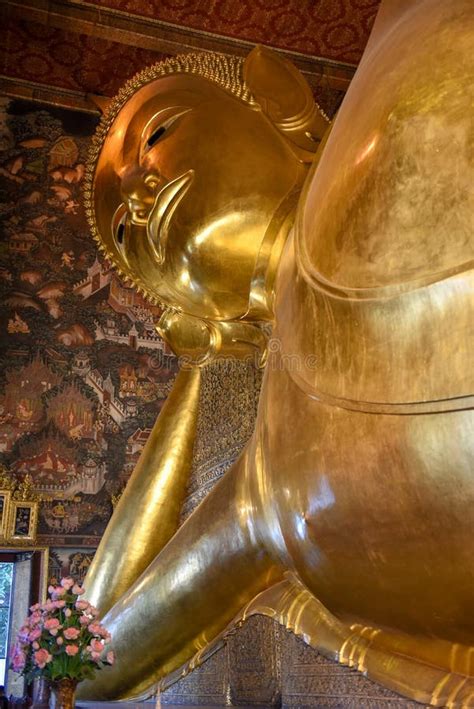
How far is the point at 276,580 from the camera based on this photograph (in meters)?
1.83

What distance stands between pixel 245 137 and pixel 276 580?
1011mm

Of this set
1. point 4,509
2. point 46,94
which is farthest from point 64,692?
point 46,94

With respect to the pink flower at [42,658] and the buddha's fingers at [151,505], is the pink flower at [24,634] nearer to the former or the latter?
the pink flower at [42,658]

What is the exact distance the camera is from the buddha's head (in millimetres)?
1918

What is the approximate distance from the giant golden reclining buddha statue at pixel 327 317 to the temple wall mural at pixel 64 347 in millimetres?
3532

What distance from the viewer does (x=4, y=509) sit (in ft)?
17.8

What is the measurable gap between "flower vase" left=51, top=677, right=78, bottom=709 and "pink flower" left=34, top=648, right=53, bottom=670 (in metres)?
0.05

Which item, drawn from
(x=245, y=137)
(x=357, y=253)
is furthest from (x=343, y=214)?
(x=245, y=137)

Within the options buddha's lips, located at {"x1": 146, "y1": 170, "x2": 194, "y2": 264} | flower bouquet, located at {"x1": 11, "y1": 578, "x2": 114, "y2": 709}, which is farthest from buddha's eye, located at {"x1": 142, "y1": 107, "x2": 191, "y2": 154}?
flower bouquet, located at {"x1": 11, "y1": 578, "x2": 114, "y2": 709}

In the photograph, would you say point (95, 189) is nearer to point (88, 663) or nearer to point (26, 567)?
point (88, 663)

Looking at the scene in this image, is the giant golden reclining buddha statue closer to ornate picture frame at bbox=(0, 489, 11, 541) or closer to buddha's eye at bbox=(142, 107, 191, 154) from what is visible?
buddha's eye at bbox=(142, 107, 191, 154)

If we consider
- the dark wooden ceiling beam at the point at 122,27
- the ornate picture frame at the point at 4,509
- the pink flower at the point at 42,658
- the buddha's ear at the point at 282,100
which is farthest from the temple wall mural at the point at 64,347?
the buddha's ear at the point at 282,100

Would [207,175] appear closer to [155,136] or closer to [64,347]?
[155,136]

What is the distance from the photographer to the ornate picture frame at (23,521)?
214 inches
